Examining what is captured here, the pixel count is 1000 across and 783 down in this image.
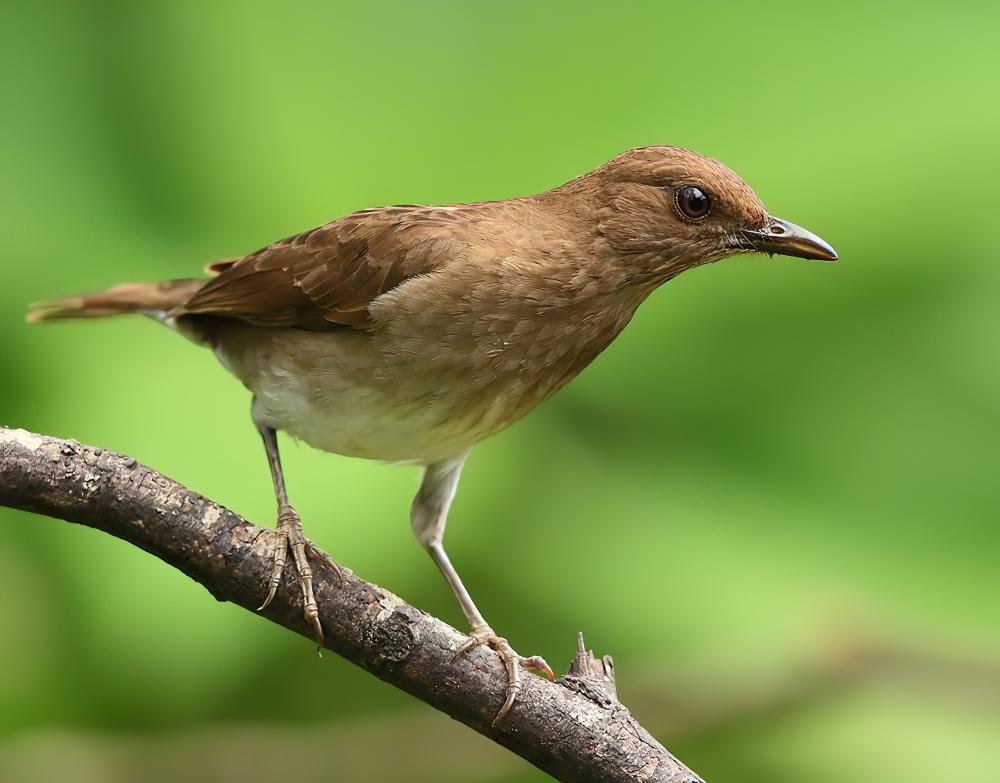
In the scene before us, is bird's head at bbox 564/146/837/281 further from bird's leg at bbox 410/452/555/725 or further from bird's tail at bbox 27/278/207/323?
bird's tail at bbox 27/278/207/323

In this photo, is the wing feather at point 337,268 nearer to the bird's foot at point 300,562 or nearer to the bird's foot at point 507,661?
the bird's foot at point 300,562

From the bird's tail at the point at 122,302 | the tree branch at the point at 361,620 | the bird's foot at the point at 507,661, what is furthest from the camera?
the bird's tail at the point at 122,302

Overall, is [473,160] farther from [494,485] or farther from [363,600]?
[363,600]

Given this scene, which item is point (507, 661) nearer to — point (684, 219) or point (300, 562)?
point (300, 562)

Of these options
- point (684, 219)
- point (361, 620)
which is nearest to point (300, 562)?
point (361, 620)

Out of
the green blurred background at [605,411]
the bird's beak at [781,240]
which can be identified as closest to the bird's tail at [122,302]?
the green blurred background at [605,411]

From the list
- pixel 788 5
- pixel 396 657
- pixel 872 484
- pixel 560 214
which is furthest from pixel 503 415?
pixel 788 5

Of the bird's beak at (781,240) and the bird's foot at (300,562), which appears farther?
the bird's beak at (781,240)
